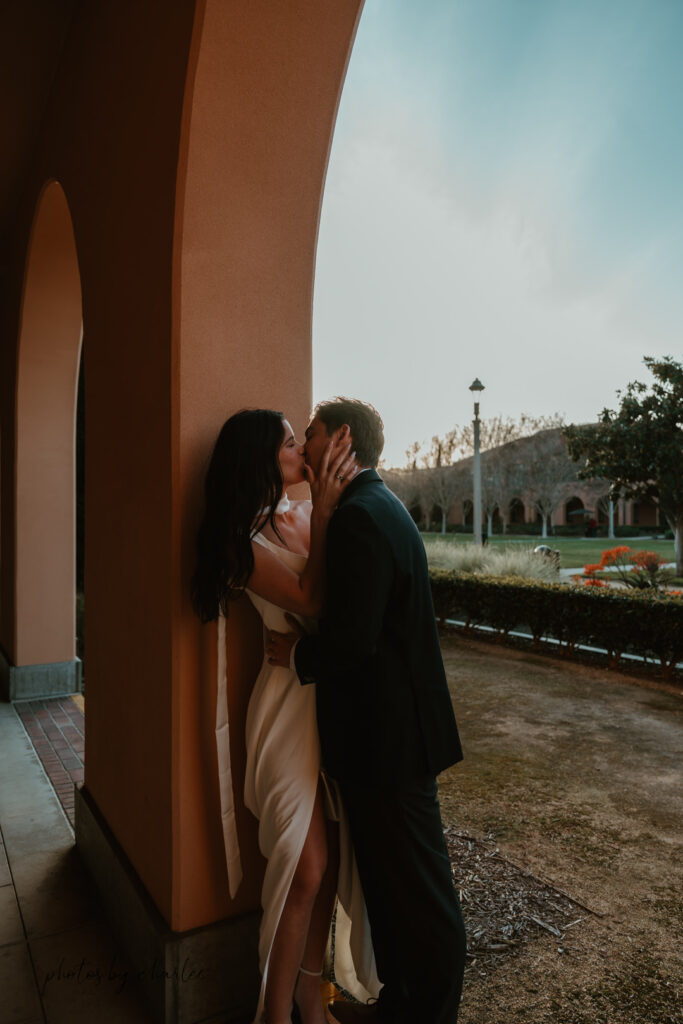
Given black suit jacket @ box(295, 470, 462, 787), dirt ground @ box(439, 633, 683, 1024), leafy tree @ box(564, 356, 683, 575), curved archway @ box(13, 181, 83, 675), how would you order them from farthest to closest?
1. leafy tree @ box(564, 356, 683, 575)
2. curved archway @ box(13, 181, 83, 675)
3. dirt ground @ box(439, 633, 683, 1024)
4. black suit jacket @ box(295, 470, 462, 787)

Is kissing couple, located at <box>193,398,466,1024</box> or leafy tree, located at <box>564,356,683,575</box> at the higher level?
leafy tree, located at <box>564,356,683,575</box>

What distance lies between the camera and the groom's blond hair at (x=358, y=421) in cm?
175

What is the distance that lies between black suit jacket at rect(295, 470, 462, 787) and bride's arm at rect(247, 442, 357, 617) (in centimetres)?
6

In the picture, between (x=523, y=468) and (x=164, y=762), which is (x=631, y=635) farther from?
(x=523, y=468)

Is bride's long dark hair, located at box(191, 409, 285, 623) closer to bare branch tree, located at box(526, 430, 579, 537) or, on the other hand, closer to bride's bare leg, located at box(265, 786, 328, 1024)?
bride's bare leg, located at box(265, 786, 328, 1024)

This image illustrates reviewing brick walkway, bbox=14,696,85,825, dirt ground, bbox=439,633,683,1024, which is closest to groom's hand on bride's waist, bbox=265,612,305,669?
dirt ground, bbox=439,633,683,1024

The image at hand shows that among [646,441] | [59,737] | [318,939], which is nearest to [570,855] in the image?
[318,939]

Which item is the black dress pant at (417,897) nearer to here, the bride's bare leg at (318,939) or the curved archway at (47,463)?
the bride's bare leg at (318,939)

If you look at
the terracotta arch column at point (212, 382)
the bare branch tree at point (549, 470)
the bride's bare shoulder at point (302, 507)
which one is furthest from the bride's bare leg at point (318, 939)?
the bare branch tree at point (549, 470)

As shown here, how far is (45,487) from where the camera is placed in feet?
17.9

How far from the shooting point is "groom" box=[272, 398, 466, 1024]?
1.53m

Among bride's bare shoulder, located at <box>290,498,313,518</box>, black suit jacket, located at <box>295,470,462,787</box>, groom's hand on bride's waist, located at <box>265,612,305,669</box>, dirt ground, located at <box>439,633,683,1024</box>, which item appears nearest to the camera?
black suit jacket, located at <box>295,470,462,787</box>

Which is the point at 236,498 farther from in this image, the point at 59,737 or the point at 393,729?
the point at 59,737

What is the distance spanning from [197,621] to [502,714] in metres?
4.57
